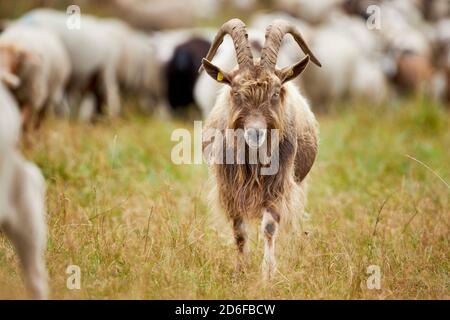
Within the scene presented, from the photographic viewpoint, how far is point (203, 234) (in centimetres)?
602

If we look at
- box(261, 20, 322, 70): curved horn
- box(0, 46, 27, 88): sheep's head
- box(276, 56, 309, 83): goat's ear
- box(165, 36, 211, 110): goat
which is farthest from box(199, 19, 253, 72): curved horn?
box(165, 36, 211, 110): goat

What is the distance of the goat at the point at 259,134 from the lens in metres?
5.69

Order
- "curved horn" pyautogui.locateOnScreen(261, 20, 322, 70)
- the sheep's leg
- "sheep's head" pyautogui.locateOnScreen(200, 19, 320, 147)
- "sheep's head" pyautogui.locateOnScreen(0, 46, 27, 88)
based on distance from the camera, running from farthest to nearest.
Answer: "sheep's head" pyautogui.locateOnScreen(0, 46, 27, 88)
the sheep's leg
"curved horn" pyautogui.locateOnScreen(261, 20, 322, 70)
"sheep's head" pyautogui.locateOnScreen(200, 19, 320, 147)

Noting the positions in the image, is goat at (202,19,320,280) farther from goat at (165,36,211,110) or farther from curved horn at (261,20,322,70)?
goat at (165,36,211,110)

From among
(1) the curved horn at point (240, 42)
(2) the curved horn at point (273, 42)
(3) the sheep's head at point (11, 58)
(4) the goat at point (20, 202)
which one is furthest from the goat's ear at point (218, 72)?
(3) the sheep's head at point (11, 58)

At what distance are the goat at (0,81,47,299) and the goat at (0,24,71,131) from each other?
161 inches

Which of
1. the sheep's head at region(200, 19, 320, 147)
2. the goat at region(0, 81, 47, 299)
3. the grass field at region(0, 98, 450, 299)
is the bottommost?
the grass field at region(0, 98, 450, 299)

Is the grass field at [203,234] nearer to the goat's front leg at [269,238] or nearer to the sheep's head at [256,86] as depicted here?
the goat's front leg at [269,238]

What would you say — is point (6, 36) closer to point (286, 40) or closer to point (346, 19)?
point (286, 40)

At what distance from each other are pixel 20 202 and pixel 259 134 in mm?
1760

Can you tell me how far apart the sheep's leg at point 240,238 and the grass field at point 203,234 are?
78mm

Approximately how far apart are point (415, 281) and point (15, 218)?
271 cm

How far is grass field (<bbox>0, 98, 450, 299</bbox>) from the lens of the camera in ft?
17.9
